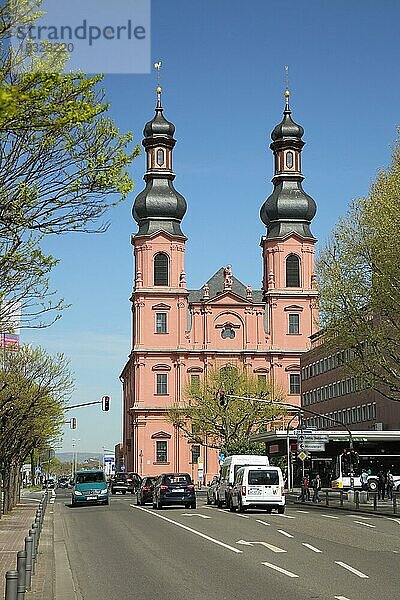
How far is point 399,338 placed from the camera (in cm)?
4088

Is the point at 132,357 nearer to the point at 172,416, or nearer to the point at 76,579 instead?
A: the point at 172,416

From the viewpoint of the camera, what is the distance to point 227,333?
117 metres

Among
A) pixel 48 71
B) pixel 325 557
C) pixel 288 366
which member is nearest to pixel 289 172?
pixel 288 366

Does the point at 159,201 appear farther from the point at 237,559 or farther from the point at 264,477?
the point at 237,559

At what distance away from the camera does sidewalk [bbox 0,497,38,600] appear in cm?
1999

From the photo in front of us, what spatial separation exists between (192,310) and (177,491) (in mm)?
66859

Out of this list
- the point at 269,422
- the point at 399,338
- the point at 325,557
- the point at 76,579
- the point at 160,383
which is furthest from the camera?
the point at 160,383

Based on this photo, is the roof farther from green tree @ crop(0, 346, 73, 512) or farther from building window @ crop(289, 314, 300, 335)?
green tree @ crop(0, 346, 73, 512)

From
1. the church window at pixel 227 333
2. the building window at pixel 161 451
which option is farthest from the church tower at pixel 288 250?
the building window at pixel 161 451

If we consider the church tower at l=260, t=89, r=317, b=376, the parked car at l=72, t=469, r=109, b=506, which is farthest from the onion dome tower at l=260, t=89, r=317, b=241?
the parked car at l=72, t=469, r=109, b=506

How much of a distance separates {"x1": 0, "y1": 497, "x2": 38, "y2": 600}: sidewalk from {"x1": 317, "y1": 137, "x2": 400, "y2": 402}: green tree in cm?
1431

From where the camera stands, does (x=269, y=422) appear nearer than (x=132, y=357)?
Yes

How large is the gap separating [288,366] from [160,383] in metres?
14.2

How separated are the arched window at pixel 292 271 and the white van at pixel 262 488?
72.6 m
